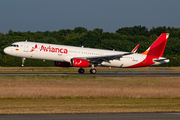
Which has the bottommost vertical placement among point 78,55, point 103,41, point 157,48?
point 78,55

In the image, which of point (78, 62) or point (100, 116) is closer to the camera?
point (100, 116)

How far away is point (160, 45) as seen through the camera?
175 ft

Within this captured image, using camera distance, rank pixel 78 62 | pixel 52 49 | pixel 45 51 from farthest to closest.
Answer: pixel 78 62, pixel 52 49, pixel 45 51

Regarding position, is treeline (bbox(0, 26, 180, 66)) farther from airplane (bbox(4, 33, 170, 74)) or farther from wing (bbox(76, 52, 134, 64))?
wing (bbox(76, 52, 134, 64))

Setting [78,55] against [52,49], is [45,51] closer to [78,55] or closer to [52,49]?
[52,49]

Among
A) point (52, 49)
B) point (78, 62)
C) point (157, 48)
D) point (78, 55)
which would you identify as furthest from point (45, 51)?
point (157, 48)

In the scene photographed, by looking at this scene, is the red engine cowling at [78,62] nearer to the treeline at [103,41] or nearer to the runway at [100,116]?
the runway at [100,116]

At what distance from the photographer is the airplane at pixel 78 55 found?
4334 centimetres

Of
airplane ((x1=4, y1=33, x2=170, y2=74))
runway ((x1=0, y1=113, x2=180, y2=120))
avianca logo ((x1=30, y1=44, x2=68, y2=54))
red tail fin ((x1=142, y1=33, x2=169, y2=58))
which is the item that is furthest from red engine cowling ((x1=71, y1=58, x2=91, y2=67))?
runway ((x1=0, y1=113, x2=180, y2=120))

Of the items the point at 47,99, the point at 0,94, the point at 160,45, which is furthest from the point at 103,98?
the point at 160,45

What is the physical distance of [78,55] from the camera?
46156mm

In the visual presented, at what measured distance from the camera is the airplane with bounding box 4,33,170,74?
142ft

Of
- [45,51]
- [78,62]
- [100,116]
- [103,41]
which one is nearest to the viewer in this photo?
[100,116]

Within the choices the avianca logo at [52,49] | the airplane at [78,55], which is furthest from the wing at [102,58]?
the avianca logo at [52,49]
